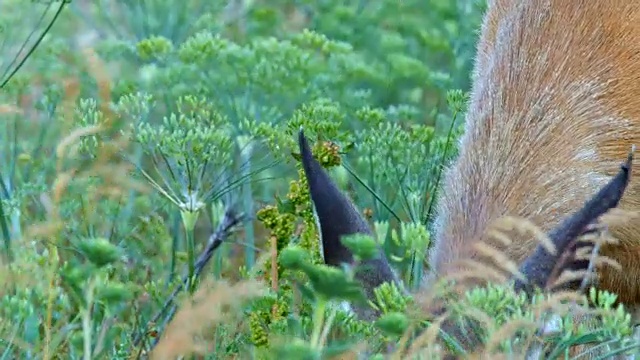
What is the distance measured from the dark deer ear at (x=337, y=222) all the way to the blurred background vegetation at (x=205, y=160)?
0.10m

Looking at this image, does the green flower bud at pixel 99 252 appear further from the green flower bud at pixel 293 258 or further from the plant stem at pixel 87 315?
the green flower bud at pixel 293 258

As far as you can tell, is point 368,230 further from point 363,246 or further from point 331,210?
point 363,246

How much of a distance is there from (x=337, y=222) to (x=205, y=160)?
0.56m

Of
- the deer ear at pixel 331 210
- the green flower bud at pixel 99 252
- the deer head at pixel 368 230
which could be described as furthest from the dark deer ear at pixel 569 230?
the green flower bud at pixel 99 252

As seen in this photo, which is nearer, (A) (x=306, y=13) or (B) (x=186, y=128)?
(B) (x=186, y=128)

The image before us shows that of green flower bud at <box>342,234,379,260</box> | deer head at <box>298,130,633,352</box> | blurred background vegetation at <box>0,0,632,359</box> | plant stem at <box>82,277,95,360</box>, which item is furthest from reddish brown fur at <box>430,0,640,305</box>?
plant stem at <box>82,277,95,360</box>

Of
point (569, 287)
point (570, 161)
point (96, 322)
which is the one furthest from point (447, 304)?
point (570, 161)

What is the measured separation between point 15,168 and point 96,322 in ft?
5.12

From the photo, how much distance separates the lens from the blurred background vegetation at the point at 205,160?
362 centimetres

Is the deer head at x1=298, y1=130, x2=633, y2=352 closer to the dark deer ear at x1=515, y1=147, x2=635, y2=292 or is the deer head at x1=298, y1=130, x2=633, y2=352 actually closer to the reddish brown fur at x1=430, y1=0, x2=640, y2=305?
the dark deer ear at x1=515, y1=147, x2=635, y2=292

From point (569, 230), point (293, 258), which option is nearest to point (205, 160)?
point (569, 230)

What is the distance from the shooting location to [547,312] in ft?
10.9

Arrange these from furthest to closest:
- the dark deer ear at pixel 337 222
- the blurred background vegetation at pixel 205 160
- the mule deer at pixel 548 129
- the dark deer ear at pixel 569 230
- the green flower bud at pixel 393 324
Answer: the mule deer at pixel 548 129 → the dark deer ear at pixel 337 222 → the dark deer ear at pixel 569 230 → the blurred background vegetation at pixel 205 160 → the green flower bud at pixel 393 324

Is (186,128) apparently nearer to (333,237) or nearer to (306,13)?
(333,237)
